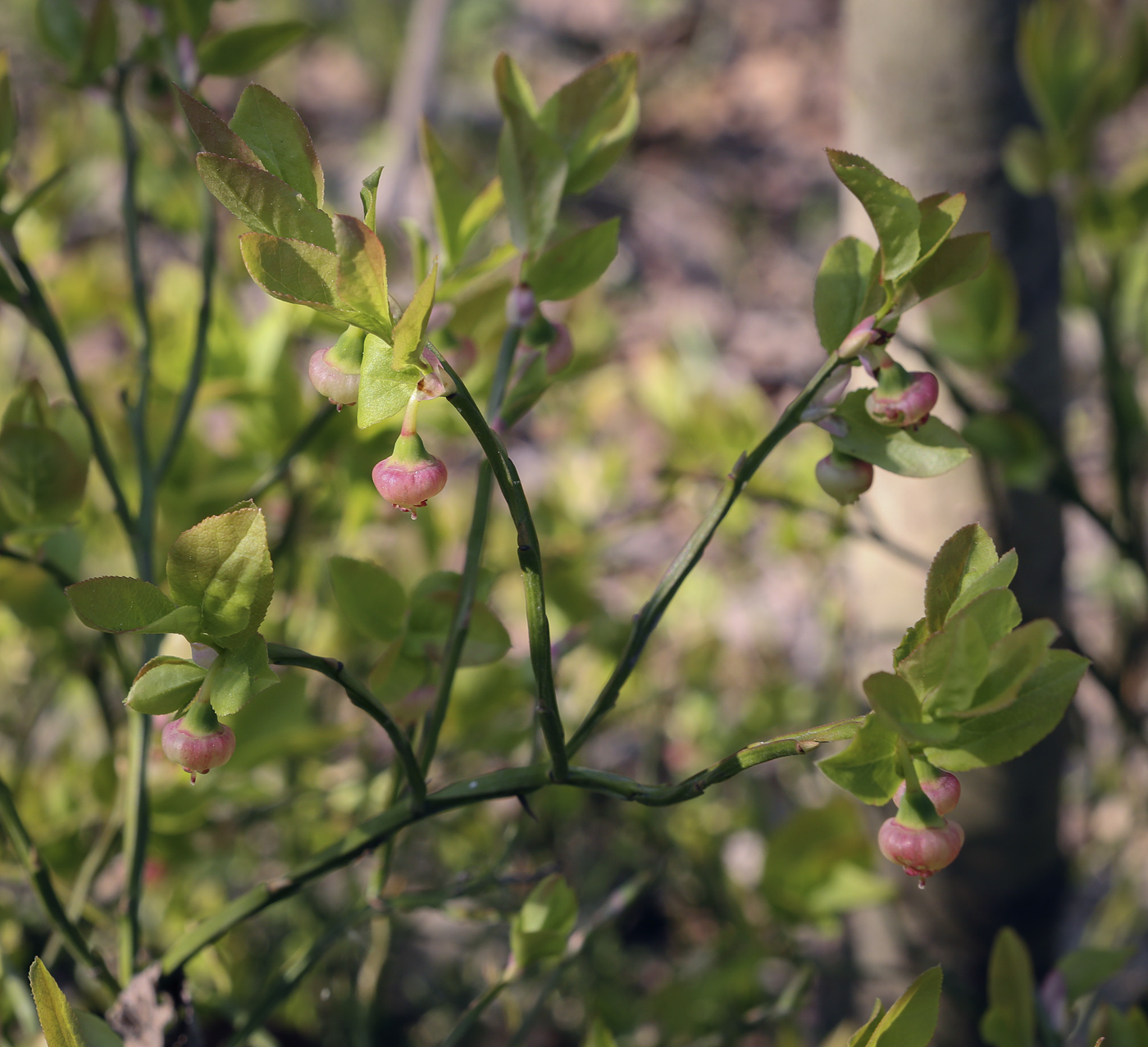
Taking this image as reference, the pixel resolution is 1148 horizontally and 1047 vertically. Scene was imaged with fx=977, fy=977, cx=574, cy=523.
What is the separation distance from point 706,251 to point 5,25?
2633 mm

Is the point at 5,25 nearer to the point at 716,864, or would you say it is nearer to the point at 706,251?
the point at 706,251

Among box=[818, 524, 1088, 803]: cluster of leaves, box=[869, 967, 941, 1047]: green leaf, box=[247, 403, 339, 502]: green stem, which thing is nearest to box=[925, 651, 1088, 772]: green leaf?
box=[818, 524, 1088, 803]: cluster of leaves

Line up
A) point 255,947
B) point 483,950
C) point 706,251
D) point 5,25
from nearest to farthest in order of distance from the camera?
point 255,947 → point 483,950 → point 706,251 → point 5,25

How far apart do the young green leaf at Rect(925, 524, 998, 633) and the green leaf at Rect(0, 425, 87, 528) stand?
16.9 inches

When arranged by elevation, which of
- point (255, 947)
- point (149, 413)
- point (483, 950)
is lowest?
point (483, 950)

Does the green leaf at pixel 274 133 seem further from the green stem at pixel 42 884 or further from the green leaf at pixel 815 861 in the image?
the green leaf at pixel 815 861

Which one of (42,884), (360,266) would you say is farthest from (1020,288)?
(42,884)

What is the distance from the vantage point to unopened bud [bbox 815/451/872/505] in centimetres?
43

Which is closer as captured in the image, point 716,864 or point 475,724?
point 475,724

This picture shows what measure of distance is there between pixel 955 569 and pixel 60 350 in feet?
1.62

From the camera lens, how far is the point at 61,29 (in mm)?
625

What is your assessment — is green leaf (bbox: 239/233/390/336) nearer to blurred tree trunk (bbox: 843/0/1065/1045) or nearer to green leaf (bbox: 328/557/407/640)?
green leaf (bbox: 328/557/407/640)

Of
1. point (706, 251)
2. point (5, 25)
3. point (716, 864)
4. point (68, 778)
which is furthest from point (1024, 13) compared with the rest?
point (5, 25)

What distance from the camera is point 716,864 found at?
106 cm
